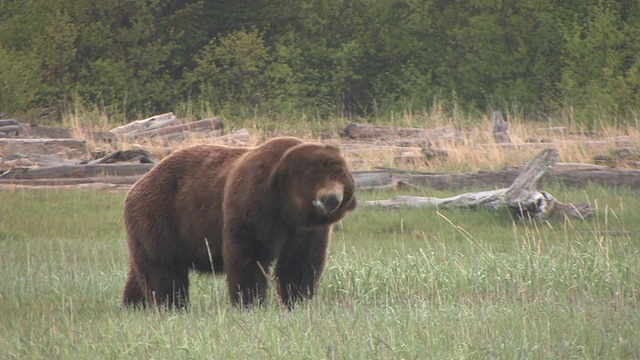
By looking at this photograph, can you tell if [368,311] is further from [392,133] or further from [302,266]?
[392,133]

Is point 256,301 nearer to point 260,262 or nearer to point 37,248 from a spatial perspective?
point 260,262

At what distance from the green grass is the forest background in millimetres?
18700

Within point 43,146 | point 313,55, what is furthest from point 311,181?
point 313,55

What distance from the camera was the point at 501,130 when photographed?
829 inches

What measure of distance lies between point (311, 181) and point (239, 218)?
565 millimetres

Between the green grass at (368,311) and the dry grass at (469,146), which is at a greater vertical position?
the green grass at (368,311)

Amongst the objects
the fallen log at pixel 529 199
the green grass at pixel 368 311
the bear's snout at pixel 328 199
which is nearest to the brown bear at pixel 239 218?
the bear's snout at pixel 328 199

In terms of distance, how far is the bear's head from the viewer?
735 centimetres

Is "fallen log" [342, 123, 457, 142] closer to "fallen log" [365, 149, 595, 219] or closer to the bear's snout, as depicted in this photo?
"fallen log" [365, 149, 595, 219]

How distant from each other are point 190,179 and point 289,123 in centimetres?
2086

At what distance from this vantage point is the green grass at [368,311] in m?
6.17

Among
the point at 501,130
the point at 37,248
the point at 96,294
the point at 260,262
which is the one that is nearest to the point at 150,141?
the point at 501,130

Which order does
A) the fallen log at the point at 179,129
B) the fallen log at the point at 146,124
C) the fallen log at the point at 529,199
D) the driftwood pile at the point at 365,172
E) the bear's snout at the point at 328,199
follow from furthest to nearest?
the fallen log at the point at 146,124
the fallen log at the point at 179,129
the driftwood pile at the point at 365,172
the fallen log at the point at 529,199
the bear's snout at the point at 328,199

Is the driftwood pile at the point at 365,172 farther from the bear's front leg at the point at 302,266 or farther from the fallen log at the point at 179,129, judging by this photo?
the bear's front leg at the point at 302,266
